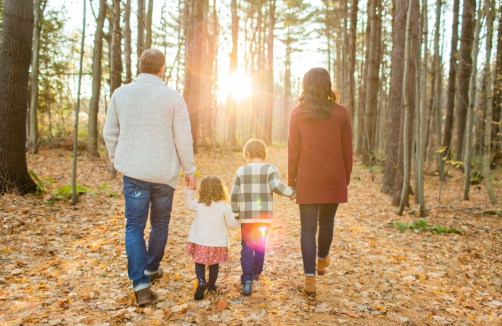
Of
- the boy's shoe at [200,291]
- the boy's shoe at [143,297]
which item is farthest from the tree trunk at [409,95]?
the boy's shoe at [143,297]

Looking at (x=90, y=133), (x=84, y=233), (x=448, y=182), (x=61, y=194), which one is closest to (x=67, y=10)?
(x=90, y=133)

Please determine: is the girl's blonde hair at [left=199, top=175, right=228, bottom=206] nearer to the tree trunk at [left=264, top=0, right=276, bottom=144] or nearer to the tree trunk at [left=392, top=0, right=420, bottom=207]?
the tree trunk at [left=392, top=0, right=420, bottom=207]

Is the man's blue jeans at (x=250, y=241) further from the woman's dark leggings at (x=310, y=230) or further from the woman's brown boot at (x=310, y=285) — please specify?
the woman's brown boot at (x=310, y=285)

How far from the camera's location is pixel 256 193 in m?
3.44

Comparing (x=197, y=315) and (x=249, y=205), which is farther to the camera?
(x=249, y=205)

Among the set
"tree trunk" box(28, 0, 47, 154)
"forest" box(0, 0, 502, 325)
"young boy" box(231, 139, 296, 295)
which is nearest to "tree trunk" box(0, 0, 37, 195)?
"forest" box(0, 0, 502, 325)

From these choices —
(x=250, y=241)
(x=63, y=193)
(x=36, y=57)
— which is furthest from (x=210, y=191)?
(x=36, y=57)

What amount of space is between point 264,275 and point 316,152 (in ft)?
5.47

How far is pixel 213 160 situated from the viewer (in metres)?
15.8

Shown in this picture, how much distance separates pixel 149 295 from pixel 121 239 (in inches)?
92.7

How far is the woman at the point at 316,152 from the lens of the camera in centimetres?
325

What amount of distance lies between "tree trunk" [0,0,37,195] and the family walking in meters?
4.11

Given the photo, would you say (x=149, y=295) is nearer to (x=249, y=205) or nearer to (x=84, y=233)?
(x=249, y=205)

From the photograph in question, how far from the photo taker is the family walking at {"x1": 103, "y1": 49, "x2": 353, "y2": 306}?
Answer: 3090mm
